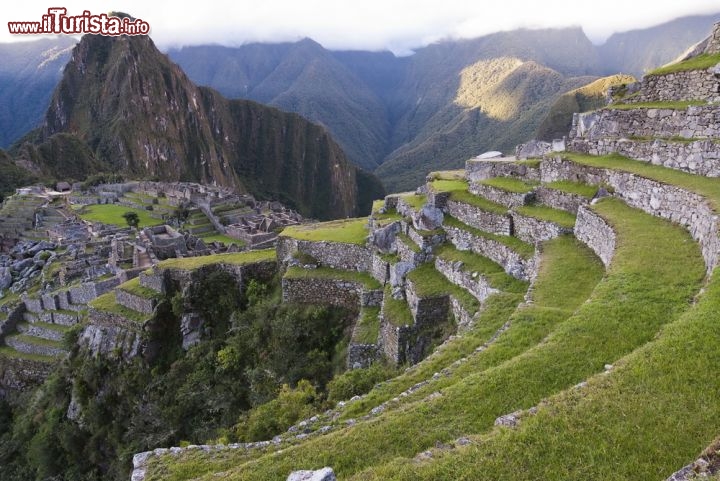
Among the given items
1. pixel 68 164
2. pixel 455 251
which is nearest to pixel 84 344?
pixel 455 251

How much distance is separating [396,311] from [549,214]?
462 cm

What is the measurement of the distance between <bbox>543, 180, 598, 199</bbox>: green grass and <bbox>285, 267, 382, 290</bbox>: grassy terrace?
6031 millimetres

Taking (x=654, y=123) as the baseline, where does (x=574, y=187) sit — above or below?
below

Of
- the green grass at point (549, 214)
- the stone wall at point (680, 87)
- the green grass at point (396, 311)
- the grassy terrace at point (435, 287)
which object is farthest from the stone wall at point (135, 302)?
the stone wall at point (680, 87)

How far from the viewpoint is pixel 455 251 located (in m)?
13.8

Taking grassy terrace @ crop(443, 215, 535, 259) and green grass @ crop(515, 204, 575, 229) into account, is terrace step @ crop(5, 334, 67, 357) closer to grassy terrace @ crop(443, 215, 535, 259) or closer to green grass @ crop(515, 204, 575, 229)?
grassy terrace @ crop(443, 215, 535, 259)

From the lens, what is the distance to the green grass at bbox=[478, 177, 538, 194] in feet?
45.3

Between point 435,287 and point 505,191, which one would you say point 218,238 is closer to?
point 505,191

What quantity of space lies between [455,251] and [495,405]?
27.9 feet

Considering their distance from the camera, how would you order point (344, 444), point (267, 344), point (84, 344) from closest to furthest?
point (344, 444), point (267, 344), point (84, 344)

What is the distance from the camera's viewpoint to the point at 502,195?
14.0 meters

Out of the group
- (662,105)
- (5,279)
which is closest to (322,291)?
(662,105)

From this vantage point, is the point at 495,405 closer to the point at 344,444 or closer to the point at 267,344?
the point at 344,444

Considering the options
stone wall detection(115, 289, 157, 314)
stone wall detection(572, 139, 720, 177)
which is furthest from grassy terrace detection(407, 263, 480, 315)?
stone wall detection(115, 289, 157, 314)
